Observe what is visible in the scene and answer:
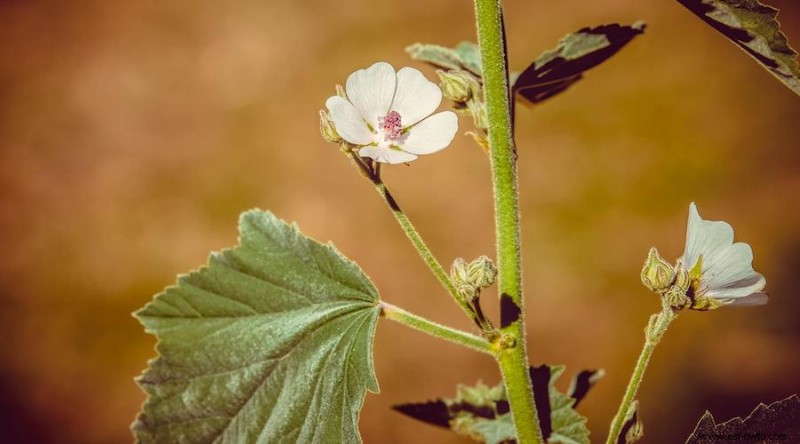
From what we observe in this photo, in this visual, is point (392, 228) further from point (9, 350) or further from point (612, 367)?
point (9, 350)

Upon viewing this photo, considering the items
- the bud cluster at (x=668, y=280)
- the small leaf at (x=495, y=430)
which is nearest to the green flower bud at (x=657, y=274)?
the bud cluster at (x=668, y=280)

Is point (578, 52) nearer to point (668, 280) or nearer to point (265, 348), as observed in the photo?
point (668, 280)

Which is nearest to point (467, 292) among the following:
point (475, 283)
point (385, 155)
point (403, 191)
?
point (475, 283)

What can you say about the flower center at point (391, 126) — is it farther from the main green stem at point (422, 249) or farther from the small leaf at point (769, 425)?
the small leaf at point (769, 425)

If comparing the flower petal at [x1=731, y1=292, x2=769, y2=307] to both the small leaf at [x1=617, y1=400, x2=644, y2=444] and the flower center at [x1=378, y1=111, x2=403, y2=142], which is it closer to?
the small leaf at [x1=617, y1=400, x2=644, y2=444]

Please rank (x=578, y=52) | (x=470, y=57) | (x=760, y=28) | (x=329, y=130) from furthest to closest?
(x=470, y=57) → (x=578, y=52) → (x=329, y=130) → (x=760, y=28)

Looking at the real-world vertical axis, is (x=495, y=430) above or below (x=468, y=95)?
below
